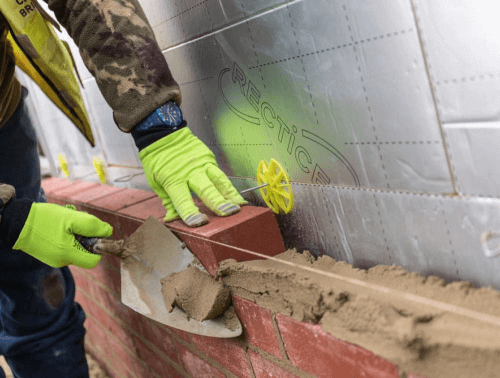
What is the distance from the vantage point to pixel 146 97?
55.6 inches

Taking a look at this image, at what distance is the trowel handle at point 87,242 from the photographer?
1.57 metres

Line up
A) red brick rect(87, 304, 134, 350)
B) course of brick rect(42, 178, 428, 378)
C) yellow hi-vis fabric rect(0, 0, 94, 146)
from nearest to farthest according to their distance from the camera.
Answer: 1. course of brick rect(42, 178, 428, 378)
2. yellow hi-vis fabric rect(0, 0, 94, 146)
3. red brick rect(87, 304, 134, 350)

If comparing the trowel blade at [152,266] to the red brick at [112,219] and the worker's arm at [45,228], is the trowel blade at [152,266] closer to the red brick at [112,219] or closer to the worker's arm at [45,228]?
the worker's arm at [45,228]

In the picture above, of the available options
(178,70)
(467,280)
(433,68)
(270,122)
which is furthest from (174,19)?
(467,280)

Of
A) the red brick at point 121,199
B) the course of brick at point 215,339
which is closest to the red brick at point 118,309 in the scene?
the course of brick at point 215,339

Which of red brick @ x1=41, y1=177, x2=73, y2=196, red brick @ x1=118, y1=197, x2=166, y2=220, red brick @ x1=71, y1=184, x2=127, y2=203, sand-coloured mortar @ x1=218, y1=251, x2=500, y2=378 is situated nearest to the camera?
sand-coloured mortar @ x1=218, y1=251, x2=500, y2=378

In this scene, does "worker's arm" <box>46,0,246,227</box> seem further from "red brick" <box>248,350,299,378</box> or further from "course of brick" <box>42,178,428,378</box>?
"red brick" <box>248,350,299,378</box>

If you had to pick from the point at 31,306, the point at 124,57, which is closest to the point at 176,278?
the point at 124,57

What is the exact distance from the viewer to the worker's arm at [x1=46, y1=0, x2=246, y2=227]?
1419mm

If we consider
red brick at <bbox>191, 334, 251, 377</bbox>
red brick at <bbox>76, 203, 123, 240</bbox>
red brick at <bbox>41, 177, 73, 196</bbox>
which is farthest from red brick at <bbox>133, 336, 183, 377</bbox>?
red brick at <bbox>41, 177, 73, 196</bbox>

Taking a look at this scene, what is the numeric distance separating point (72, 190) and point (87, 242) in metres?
1.43

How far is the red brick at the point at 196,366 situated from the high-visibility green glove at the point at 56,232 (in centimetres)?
49

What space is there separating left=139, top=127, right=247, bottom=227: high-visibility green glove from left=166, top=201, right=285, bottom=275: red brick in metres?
0.05

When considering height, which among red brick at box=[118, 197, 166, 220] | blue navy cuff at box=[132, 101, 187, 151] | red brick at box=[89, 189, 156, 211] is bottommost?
red brick at box=[89, 189, 156, 211]
